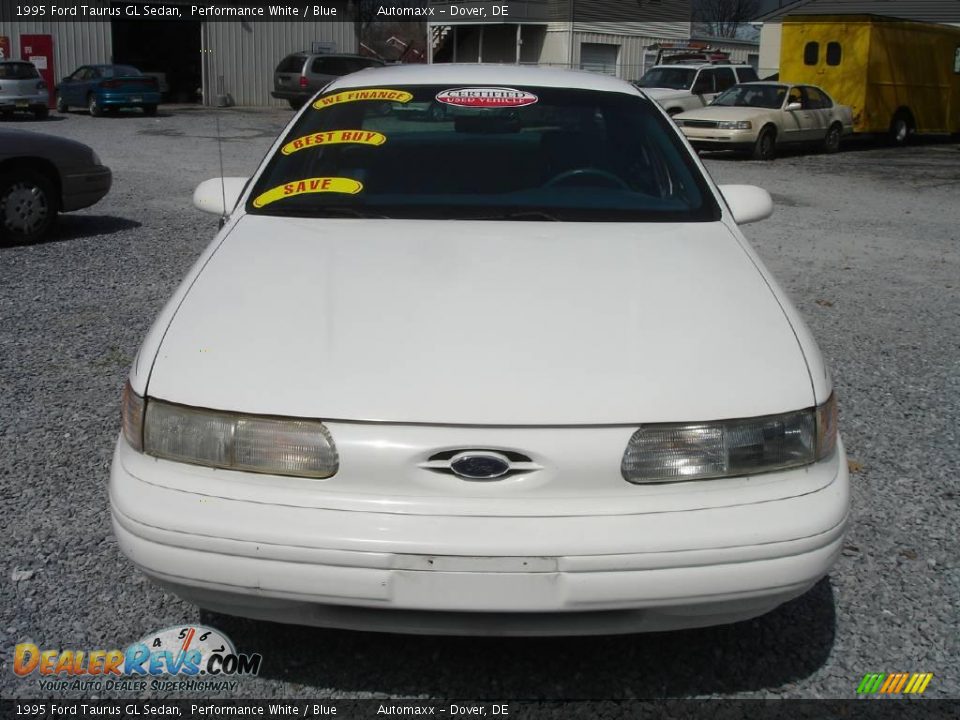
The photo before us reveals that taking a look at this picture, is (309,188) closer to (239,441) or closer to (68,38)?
(239,441)

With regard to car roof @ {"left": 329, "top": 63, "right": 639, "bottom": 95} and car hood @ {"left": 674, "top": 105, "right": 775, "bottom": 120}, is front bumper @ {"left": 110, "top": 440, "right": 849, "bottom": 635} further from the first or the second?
car hood @ {"left": 674, "top": 105, "right": 775, "bottom": 120}

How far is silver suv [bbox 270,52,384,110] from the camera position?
27.3 m

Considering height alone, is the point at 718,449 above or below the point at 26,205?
above

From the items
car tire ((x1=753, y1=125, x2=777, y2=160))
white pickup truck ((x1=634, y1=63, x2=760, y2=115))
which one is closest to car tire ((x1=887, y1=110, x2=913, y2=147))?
white pickup truck ((x1=634, y1=63, x2=760, y2=115))

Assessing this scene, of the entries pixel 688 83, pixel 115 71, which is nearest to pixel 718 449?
pixel 688 83

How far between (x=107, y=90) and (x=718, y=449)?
24893mm

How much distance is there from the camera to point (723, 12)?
243 feet

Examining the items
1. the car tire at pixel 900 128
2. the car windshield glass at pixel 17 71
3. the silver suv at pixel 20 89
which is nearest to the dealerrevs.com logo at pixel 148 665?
the car tire at pixel 900 128

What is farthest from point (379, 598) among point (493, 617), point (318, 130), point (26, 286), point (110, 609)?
point (26, 286)

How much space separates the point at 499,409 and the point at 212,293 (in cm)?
93

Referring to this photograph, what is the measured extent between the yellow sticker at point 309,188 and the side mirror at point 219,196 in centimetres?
22

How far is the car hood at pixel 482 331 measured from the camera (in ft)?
7.32

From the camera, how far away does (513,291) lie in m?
2.66

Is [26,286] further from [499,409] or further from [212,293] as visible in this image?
[499,409]
